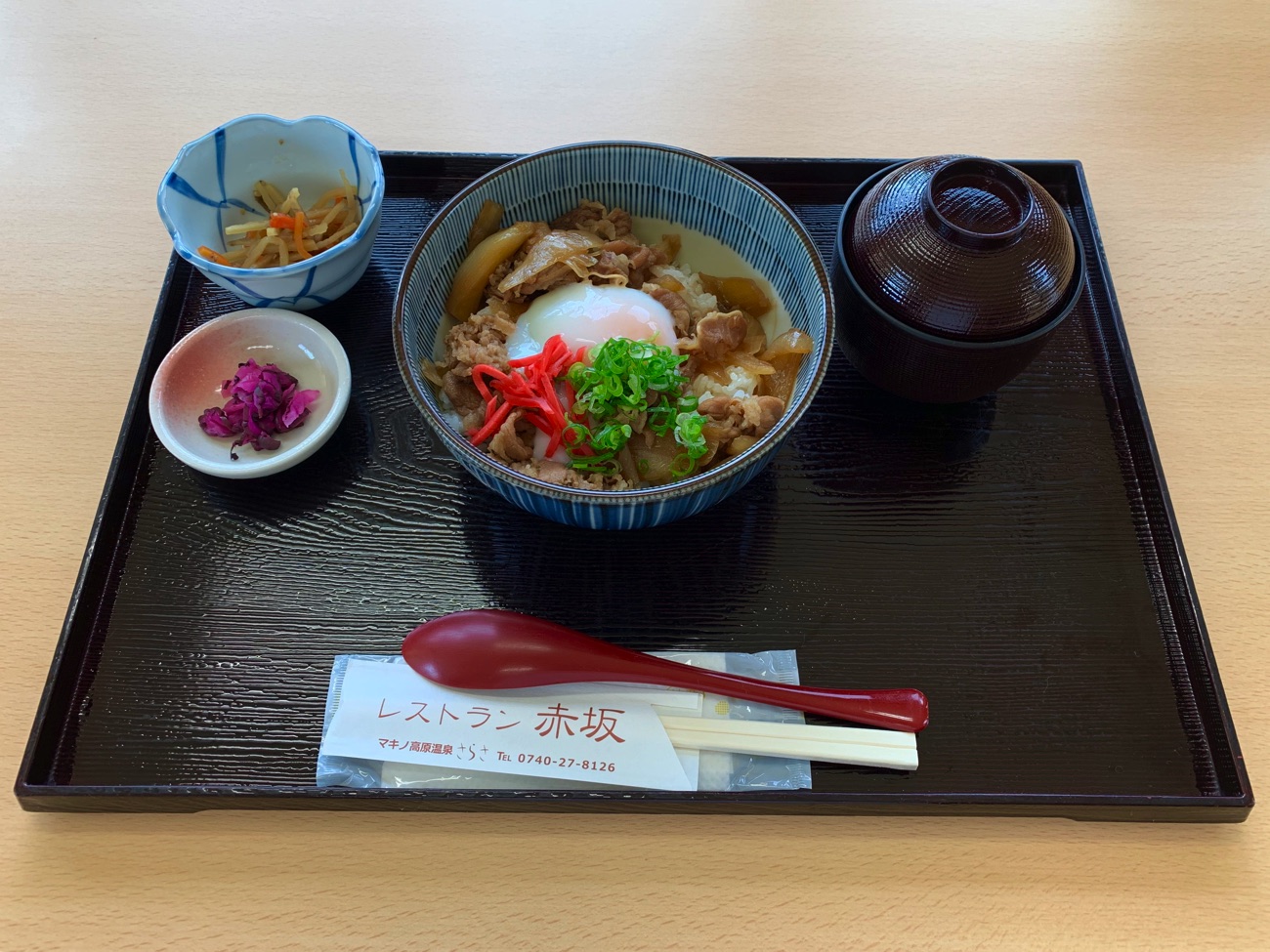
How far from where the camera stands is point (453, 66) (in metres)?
2.52

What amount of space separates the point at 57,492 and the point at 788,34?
2415mm

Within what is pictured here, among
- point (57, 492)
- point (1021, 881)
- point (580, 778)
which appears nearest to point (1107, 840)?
point (1021, 881)

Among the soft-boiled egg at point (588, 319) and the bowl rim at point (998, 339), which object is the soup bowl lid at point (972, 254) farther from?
the soft-boiled egg at point (588, 319)

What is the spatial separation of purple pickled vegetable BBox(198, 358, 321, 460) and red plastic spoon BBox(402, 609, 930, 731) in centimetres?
58

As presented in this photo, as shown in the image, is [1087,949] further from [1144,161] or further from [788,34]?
[788,34]

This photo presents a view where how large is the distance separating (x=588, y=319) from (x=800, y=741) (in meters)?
0.92

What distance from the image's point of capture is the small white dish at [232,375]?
5.38ft

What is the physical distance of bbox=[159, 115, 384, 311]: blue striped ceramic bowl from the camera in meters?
1.72

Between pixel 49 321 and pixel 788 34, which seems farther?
pixel 788 34

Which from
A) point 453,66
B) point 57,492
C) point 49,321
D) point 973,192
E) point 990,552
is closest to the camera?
point 973,192

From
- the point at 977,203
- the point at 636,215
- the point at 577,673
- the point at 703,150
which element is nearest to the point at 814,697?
the point at 577,673

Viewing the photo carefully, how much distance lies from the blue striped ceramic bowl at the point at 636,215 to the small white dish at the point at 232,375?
0.26 m

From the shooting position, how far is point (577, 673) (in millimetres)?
1442

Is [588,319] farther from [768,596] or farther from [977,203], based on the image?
[977,203]
